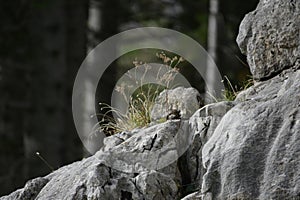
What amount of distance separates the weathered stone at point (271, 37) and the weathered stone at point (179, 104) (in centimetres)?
57

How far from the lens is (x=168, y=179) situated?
5.34m

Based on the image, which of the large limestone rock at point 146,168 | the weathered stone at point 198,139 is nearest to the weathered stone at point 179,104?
the large limestone rock at point 146,168

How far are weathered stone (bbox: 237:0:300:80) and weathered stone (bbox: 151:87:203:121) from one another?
22.3 inches

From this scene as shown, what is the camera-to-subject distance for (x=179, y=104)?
6.23m

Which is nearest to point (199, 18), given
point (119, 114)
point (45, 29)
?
point (45, 29)

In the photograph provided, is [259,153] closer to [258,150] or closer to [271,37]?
[258,150]

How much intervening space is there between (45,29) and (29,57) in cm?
65

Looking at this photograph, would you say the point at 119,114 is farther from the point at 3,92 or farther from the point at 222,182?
the point at 3,92

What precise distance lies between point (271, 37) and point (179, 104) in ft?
3.03

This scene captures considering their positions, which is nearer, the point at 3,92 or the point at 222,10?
the point at 3,92

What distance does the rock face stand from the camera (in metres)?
4.66

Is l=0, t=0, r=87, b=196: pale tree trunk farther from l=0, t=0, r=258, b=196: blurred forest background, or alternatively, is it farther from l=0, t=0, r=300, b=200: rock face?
l=0, t=0, r=300, b=200: rock face

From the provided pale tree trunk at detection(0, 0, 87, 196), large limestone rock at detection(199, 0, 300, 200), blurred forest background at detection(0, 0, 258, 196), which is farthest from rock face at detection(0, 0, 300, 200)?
pale tree trunk at detection(0, 0, 87, 196)

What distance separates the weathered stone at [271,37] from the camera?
5.52 m
